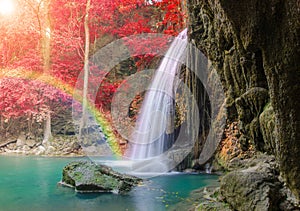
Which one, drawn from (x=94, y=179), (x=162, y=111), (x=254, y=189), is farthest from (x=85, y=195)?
(x=162, y=111)

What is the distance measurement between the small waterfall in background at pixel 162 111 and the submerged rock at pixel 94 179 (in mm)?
3542

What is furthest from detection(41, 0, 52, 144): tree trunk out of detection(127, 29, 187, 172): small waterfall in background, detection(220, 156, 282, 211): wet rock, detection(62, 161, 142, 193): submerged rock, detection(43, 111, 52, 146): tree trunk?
detection(220, 156, 282, 211): wet rock

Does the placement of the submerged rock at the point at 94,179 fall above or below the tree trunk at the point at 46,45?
below

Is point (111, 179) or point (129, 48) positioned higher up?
point (129, 48)

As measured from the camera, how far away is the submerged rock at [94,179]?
5.30 meters

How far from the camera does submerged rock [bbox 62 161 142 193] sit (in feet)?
17.4

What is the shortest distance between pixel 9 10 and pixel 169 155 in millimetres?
10569

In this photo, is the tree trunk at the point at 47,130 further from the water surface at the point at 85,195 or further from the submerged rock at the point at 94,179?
the submerged rock at the point at 94,179

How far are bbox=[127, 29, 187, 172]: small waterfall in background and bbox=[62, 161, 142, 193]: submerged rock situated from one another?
3.54 meters

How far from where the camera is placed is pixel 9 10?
43.1 feet

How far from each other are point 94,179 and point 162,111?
4.83m

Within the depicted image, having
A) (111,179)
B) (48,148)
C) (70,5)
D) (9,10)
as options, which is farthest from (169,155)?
(9,10)

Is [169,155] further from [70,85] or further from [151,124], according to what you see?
[70,85]

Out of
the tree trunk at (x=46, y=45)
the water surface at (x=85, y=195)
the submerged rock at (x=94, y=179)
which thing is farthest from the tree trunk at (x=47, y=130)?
the submerged rock at (x=94, y=179)
